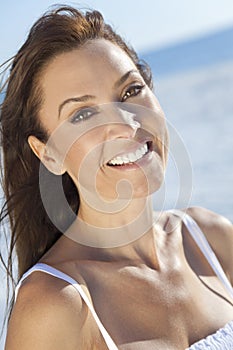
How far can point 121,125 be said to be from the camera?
1.99 metres

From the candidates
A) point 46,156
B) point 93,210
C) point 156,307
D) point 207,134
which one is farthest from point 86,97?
point 207,134

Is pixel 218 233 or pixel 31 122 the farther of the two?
pixel 218 233

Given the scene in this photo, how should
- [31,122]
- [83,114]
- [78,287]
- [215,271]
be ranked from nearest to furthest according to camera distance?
1. [78,287]
2. [83,114]
3. [31,122]
4. [215,271]

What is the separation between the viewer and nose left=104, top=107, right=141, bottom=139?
198cm

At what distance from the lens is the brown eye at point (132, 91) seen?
6.76 feet

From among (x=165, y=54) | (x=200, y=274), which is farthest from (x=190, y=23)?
(x=200, y=274)

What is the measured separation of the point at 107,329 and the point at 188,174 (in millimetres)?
552

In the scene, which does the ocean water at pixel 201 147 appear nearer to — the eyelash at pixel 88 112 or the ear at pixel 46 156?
the eyelash at pixel 88 112

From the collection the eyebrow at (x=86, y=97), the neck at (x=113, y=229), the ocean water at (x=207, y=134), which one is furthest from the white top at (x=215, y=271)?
the ocean water at (x=207, y=134)

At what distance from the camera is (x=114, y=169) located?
201 cm

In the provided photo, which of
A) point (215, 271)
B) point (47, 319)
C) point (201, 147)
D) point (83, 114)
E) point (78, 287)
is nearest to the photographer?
point (47, 319)

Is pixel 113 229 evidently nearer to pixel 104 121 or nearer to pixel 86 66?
pixel 104 121

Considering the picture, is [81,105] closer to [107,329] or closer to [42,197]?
[42,197]

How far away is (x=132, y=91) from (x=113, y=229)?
411mm
